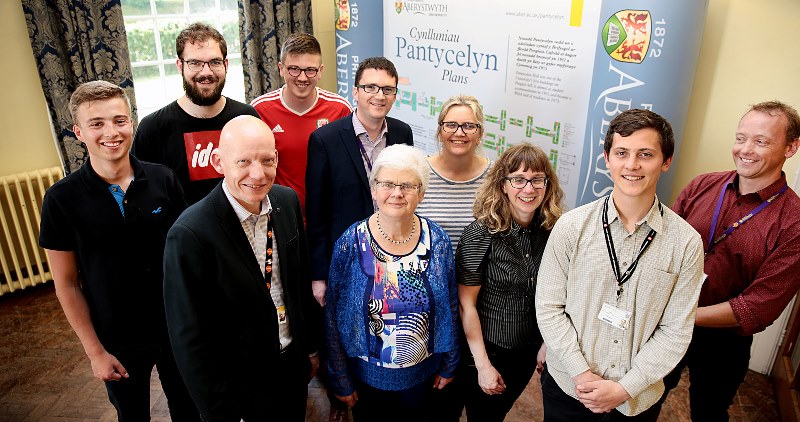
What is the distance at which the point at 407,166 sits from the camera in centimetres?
190

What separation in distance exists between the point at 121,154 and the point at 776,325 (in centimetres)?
380

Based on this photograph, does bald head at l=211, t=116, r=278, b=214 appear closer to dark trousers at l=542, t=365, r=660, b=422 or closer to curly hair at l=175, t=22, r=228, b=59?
curly hair at l=175, t=22, r=228, b=59

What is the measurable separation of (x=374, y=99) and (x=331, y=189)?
1.64 ft

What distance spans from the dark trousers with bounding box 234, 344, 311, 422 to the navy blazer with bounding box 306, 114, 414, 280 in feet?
1.87

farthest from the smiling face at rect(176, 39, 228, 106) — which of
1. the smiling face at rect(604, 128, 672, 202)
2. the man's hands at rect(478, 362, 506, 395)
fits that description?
the smiling face at rect(604, 128, 672, 202)

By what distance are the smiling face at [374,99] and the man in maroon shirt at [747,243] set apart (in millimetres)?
1561

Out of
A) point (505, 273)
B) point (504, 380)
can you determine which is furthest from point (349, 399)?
point (505, 273)

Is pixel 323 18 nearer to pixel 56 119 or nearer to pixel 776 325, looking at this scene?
pixel 56 119

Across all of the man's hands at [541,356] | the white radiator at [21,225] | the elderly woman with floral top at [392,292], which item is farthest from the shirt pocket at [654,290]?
the white radiator at [21,225]

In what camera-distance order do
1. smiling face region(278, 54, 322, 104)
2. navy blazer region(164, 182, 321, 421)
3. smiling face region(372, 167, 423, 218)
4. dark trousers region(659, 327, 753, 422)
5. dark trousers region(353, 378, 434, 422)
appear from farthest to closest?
smiling face region(278, 54, 322, 104) < dark trousers region(659, 327, 753, 422) < dark trousers region(353, 378, 434, 422) < smiling face region(372, 167, 423, 218) < navy blazer region(164, 182, 321, 421)

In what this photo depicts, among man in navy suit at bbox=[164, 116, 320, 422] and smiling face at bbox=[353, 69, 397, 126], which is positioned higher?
smiling face at bbox=[353, 69, 397, 126]

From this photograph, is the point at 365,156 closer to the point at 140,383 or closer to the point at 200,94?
the point at 200,94

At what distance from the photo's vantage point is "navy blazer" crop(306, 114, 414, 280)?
8.27ft

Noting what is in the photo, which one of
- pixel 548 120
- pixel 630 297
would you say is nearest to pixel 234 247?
pixel 630 297
